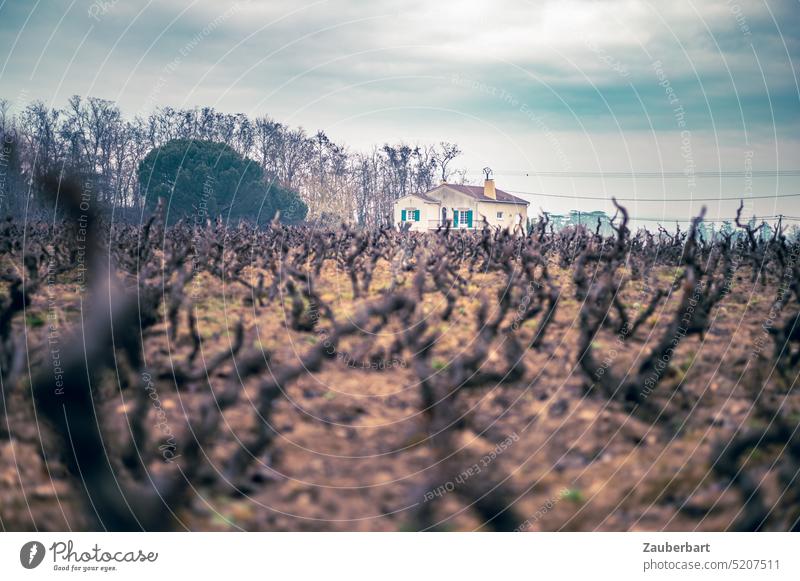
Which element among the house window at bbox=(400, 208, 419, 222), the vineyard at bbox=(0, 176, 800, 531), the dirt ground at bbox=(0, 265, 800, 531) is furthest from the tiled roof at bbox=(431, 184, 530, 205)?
the dirt ground at bbox=(0, 265, 800, 531)

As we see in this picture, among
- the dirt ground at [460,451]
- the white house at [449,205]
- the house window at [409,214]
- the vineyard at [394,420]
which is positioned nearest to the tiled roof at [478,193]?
the white house at [449,205]

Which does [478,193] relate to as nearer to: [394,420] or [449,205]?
[449,205]

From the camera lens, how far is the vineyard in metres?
5.44

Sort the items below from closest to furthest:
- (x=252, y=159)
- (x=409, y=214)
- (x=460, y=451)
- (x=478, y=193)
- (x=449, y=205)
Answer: (x=460, y=451) < (x=252, y=159) < (x=409, y=214) < (x=449, y=205) < (x=478, y=193)

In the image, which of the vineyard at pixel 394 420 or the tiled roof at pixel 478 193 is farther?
the tiled roof at pixel 478 193

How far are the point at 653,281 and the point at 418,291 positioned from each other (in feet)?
41.1

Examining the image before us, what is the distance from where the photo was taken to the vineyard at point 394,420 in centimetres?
544

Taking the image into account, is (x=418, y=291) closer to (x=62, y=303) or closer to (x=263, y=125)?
(x=62, y=303)

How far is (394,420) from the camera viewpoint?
281 inches

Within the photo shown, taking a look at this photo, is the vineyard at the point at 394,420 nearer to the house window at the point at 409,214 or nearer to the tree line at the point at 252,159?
the tree line at the point at 252,159

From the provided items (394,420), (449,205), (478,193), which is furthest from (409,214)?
(394,420)

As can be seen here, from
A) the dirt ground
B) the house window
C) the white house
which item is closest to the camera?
the dirt ground

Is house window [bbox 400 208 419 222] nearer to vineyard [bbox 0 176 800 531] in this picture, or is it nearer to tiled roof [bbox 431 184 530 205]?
tiled roof [bbox 431 184 530 205]

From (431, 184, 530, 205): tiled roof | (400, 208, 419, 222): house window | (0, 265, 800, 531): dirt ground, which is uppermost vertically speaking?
(431, 184, 530, 205): tiled roof
